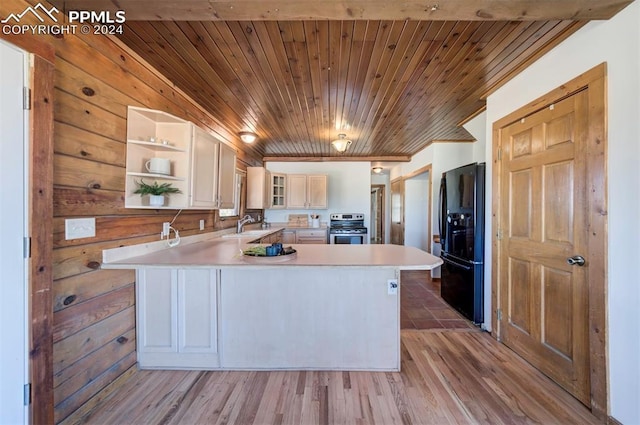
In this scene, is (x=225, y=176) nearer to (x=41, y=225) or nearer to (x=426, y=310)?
(x=41, y=225)

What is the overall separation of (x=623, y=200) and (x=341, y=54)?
6.34ft

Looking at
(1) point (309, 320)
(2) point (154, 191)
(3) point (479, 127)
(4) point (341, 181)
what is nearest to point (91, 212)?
(2) point (154, 191)

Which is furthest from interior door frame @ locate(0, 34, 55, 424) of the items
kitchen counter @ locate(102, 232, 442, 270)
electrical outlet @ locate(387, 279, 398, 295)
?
electrical outlet @ locate(387, 279, 398, 295)

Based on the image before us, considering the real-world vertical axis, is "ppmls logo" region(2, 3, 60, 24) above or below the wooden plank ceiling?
below

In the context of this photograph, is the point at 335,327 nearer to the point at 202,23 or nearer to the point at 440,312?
the point at 440,312

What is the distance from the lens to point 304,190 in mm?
5531

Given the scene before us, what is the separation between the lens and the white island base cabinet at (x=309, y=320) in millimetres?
1974

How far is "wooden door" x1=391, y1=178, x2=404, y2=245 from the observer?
6.02 metres

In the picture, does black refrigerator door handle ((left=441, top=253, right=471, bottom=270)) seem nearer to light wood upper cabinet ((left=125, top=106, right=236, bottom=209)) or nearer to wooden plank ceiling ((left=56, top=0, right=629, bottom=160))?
wooden plank ceiling ((left=56, top=0, right=629, bottom=160))

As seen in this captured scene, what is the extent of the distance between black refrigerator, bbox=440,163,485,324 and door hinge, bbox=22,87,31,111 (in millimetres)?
3348

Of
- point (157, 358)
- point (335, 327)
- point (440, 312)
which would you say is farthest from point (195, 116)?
point (440, 312)

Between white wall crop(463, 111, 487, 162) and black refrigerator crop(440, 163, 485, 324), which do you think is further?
white wall crop(463, 111, 487, 162)

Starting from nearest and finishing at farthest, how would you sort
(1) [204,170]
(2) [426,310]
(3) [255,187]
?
1. (1) [204,170]
2. (2) [426,310]
3. (3) [255,187]

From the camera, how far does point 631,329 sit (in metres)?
1.37
